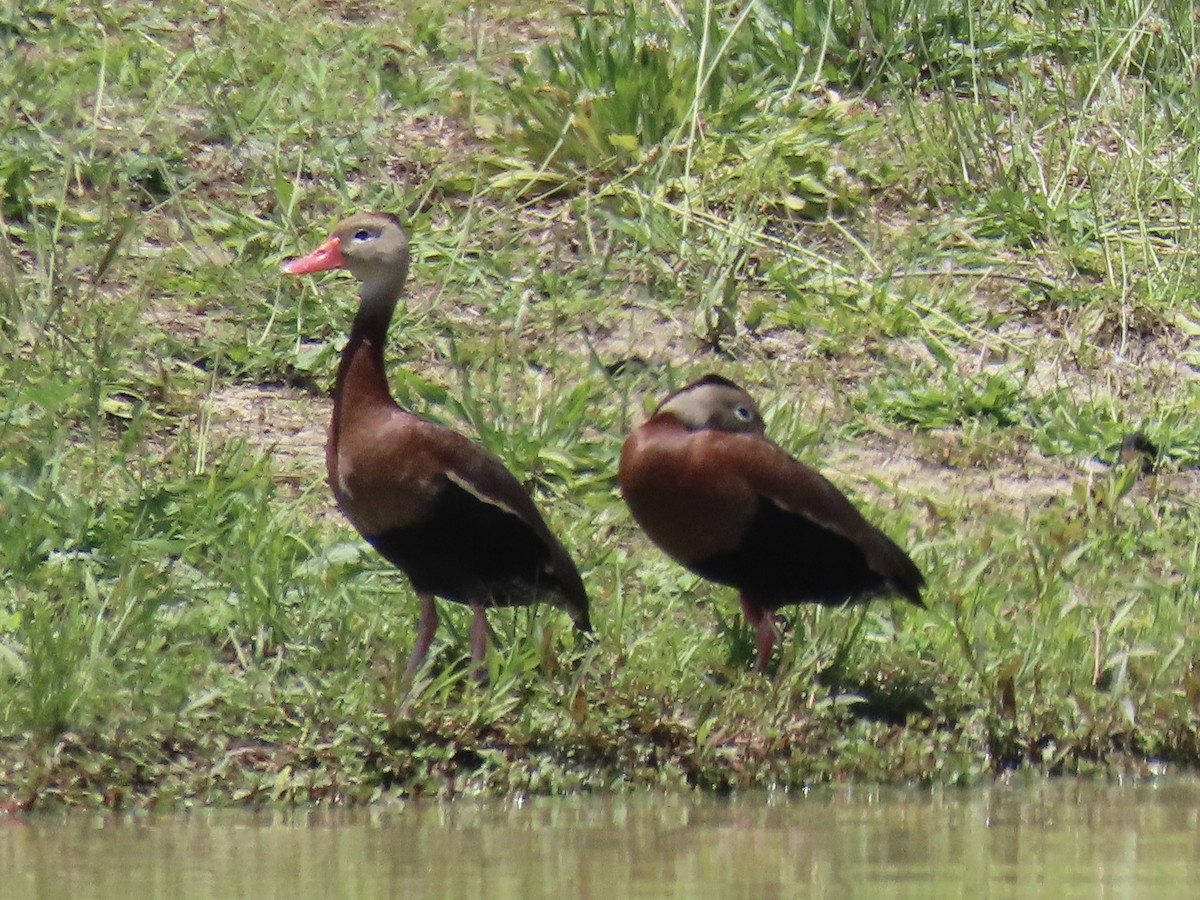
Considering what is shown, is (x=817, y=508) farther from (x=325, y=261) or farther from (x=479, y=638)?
(x=325, y=261)

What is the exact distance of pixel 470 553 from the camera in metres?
5.84

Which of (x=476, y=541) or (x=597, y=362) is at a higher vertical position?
(x=597, y=362)

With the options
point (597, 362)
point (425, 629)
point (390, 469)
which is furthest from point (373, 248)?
point (597, 362)

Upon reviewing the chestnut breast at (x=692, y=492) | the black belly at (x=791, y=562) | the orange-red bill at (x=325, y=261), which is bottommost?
the black belly at (x=791, y=562)

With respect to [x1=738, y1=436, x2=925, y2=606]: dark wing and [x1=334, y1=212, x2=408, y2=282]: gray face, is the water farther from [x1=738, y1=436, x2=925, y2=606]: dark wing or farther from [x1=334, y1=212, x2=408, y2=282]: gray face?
[x1=334, y1=212, x2=408, y2=282]: gray face

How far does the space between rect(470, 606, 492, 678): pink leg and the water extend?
0.46m

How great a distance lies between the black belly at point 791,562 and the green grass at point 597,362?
6.0 inches

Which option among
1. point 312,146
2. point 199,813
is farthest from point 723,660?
point 312,146

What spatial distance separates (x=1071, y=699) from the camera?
5793 millimetres

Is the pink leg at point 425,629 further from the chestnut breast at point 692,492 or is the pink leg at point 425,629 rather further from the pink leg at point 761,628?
the pink leg at point 761,628

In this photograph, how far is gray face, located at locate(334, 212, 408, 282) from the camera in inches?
248

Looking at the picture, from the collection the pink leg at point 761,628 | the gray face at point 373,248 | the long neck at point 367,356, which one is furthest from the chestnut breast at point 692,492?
the gray face at point 373,248

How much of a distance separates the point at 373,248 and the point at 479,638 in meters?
1.18

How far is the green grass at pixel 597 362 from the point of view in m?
5.57
